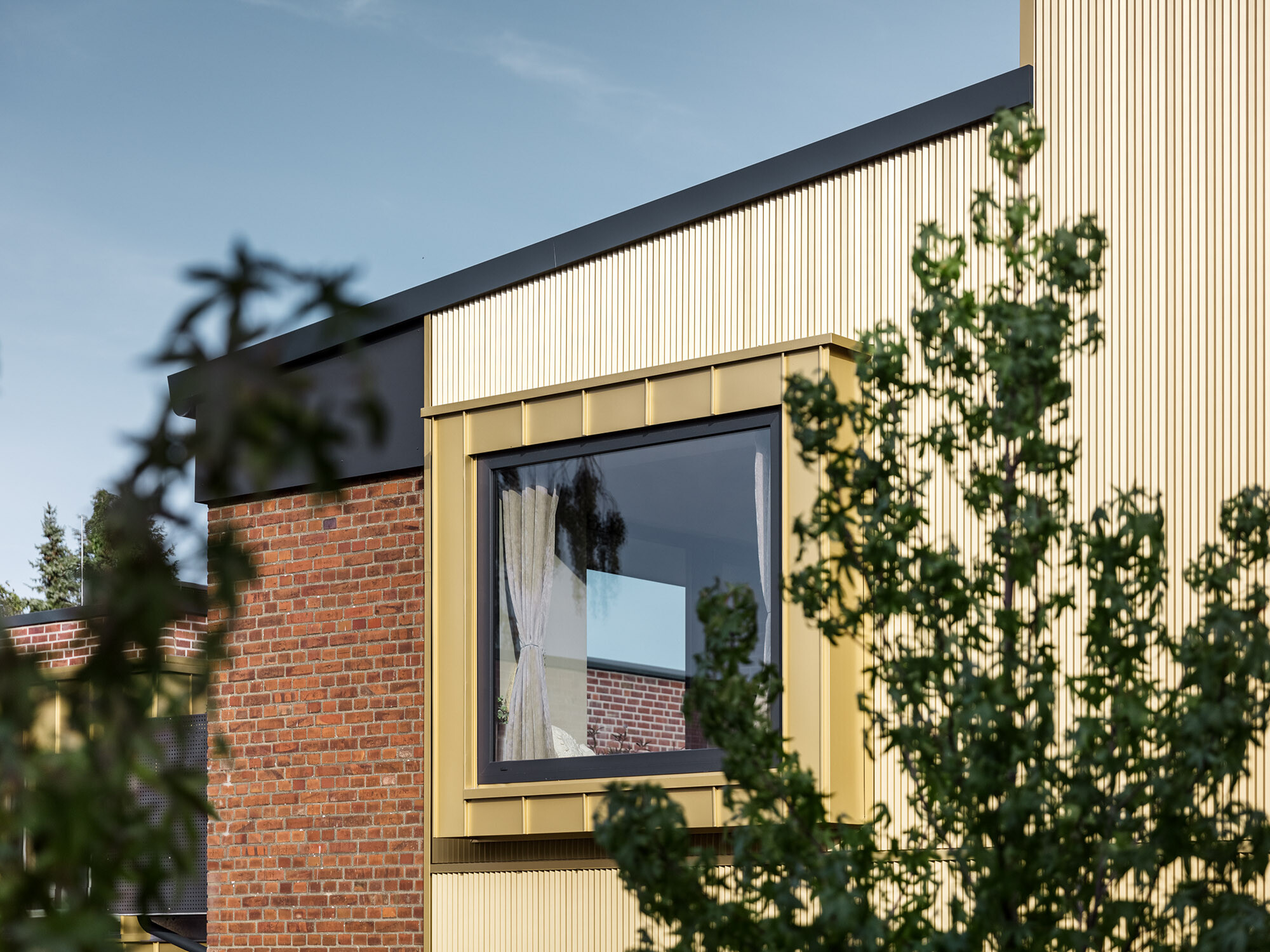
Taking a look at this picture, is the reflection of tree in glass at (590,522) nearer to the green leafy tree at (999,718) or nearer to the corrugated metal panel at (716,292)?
the corrugated metal panel at (716,292)

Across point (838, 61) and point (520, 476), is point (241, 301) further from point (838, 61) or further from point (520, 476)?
point (838, 61)

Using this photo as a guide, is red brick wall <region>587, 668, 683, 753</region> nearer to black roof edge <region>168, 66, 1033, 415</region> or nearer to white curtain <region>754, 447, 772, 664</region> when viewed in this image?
white curtain <region>754, 447, 772, 664</region>

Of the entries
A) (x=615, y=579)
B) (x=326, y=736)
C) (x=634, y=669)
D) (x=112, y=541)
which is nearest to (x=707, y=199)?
(x=615, y=579)

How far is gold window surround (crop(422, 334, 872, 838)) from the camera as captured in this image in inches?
241

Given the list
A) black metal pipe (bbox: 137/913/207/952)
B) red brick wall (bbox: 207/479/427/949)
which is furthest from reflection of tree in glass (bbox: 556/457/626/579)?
black metal pipe (bbox: 137/913/207/952)

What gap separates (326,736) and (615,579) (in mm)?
2076

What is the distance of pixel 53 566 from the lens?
162 feet

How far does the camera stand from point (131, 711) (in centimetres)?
129

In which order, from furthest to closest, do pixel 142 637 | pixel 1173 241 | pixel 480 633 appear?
pixel 480 633, pixel 1173 241, pixel 142 637

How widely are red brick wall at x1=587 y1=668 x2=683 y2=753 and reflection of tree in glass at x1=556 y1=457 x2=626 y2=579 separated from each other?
556 millimetres

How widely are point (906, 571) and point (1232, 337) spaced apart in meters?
3.05

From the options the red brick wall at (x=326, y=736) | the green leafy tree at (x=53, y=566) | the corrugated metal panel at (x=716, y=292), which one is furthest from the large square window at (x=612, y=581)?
the green leafy tree at (x=53, y=566)

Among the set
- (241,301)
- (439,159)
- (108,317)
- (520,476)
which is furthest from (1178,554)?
(108,317)

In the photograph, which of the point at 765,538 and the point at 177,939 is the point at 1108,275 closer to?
the point at 765,538
